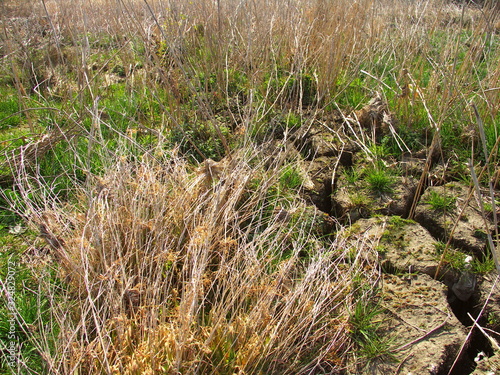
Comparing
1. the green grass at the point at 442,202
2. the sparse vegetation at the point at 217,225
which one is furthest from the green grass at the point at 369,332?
the green grass at the point at 442,202

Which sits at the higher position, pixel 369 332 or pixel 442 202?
pixel 442 202

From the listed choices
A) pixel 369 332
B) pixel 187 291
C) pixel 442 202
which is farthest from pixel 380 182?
pixel 187 291

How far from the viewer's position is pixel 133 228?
193 cm

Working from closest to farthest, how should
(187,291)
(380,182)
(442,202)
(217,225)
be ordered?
(187,291) → (217,225) → (442,202) → (380,182)

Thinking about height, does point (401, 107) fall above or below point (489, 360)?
above

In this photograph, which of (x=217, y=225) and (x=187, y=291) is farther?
(x=217, y=225)

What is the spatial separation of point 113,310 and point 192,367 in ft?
1.38

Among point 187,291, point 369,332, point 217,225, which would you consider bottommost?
point 369,332

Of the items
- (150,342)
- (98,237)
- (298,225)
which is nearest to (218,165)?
(298,225)

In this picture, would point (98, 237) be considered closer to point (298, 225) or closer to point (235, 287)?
point (235, 287)

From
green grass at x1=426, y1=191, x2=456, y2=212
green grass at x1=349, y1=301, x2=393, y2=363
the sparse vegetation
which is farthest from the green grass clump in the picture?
green grass at x1=349, y1=301, x2=393, y2=363

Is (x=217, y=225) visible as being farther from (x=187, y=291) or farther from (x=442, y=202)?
(x=442, y=202)

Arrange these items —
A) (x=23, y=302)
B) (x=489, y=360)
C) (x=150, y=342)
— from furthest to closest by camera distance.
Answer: (x=23, y=302) < (x=489, y=360) < (x=150, y=342)

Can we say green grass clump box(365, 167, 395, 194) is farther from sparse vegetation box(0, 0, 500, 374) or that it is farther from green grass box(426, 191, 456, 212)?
green grass box(426, 191, 456, 212)
